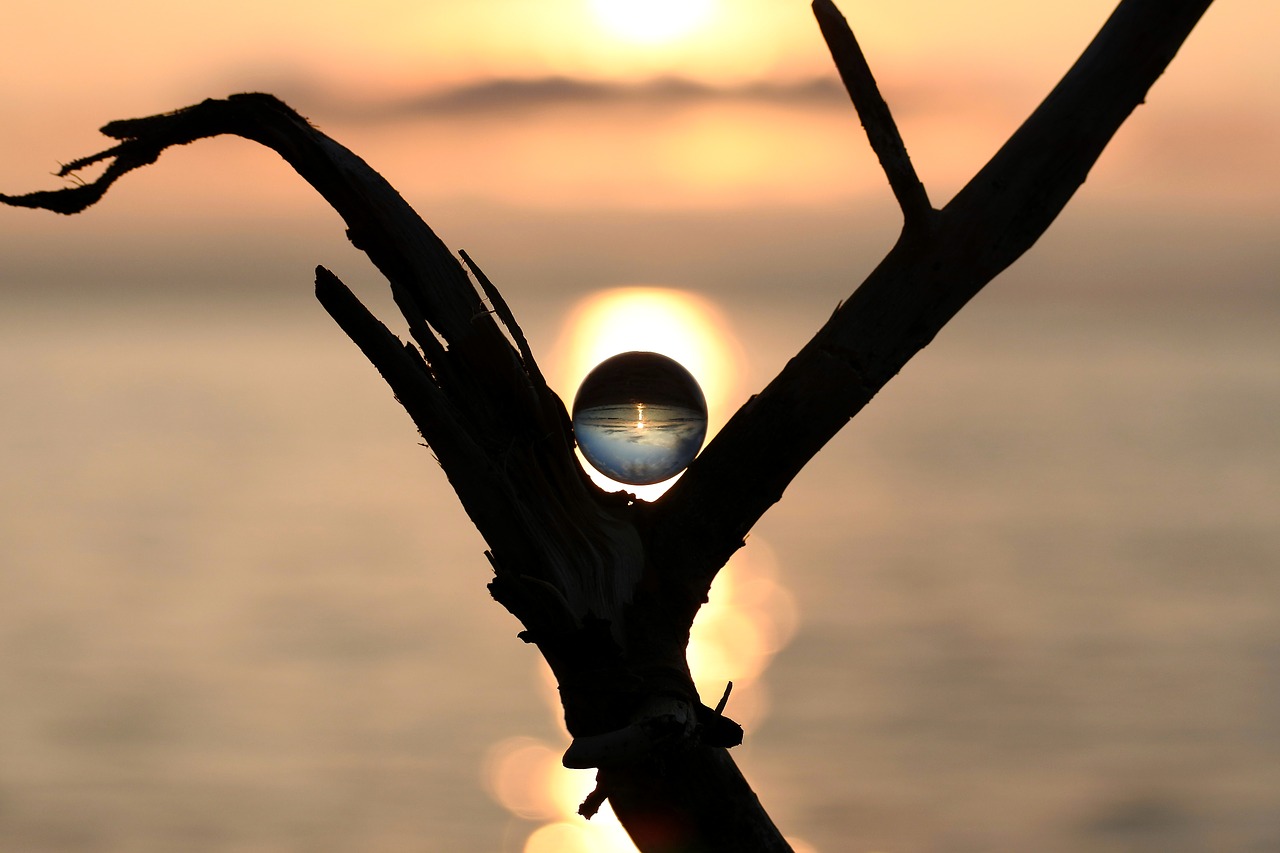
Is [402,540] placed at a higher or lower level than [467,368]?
higher

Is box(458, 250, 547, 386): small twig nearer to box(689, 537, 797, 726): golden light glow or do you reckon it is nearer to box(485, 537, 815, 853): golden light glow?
box(485, 537, 815, 853): golden light glow

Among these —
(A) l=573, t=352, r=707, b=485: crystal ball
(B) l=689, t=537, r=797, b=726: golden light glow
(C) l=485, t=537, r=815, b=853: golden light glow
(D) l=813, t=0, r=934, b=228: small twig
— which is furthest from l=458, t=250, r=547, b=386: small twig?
(B) l=689, t=537, r=797, b=726: golden light glow

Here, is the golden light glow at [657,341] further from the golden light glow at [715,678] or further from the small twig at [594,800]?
the small twig at [594,800]

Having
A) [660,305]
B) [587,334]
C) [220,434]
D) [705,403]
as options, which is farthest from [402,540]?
[660,305]

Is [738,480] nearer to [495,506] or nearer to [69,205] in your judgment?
[495,506]

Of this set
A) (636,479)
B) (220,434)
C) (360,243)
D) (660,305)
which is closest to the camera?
(360,243)

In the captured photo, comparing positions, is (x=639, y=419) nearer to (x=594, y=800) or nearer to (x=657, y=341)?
(x=594, y=800)
